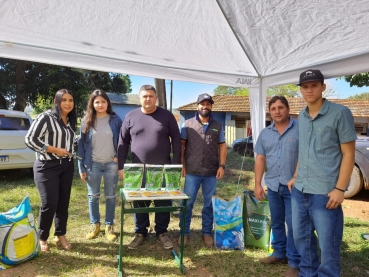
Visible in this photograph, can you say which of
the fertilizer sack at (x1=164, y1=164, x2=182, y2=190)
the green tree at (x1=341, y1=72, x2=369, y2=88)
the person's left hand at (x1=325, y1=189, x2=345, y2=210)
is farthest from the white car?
the green tree at (x1=341, y1=72, x2=369, y2=88)

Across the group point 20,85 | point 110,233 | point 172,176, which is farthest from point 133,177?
point 20,85

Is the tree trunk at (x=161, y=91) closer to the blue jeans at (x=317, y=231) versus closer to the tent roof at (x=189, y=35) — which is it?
the tent roof at (x=189, y=35)

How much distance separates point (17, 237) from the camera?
2932mm

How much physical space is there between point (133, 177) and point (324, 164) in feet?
6.03

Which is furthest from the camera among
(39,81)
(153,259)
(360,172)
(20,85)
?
(20,85)

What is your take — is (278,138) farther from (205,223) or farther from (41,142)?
(41,142)

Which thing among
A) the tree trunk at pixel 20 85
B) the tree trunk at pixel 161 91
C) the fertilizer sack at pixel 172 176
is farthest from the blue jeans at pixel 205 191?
the tree trunk at pixel 20 85

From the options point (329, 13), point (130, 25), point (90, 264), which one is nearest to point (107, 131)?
point (130, 25)

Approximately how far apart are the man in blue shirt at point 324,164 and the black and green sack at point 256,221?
1.05 meters

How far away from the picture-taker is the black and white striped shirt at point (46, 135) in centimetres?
301

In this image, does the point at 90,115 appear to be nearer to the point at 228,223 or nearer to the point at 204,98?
the point at 204,98

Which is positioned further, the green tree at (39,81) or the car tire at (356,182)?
the green tree at (39,81)

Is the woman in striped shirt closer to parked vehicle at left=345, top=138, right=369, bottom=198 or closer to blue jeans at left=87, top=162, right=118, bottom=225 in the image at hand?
blue jeans at left=87, top=162, right=118, bottom=225

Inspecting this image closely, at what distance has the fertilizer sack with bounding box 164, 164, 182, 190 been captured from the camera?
122 inches
